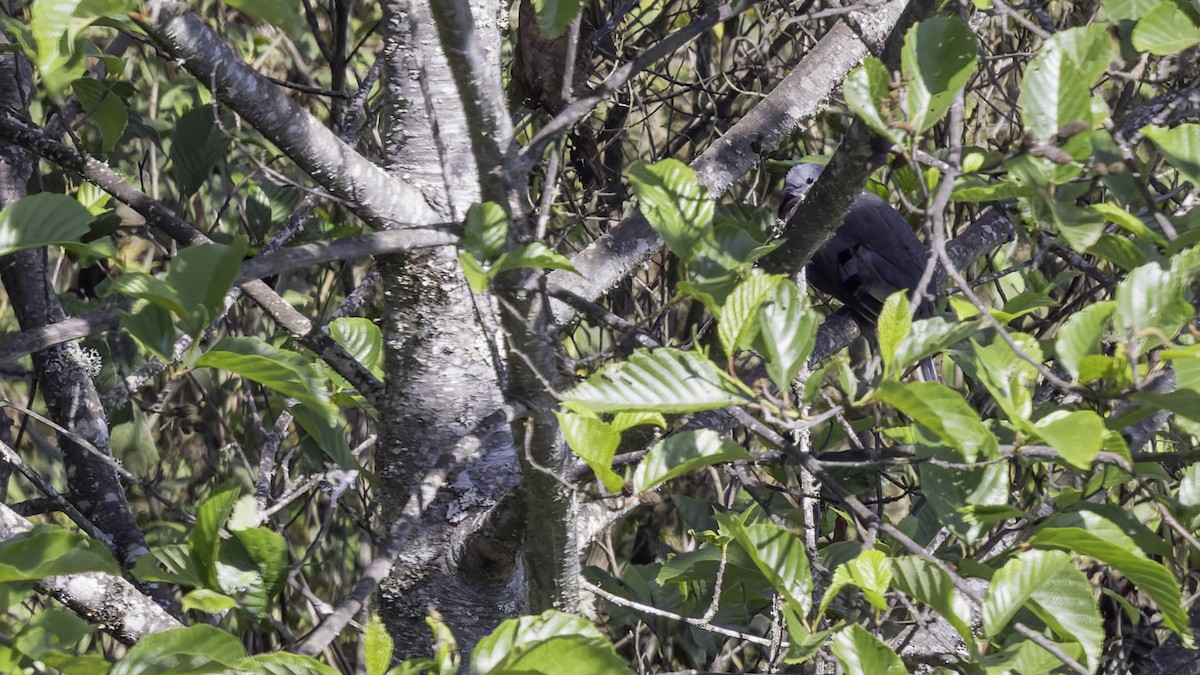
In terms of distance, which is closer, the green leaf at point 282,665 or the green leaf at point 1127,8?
the green leaf at point 282,665

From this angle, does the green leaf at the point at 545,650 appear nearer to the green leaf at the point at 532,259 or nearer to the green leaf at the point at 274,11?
the green leaf at the point at 532,259

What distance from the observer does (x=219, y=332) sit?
9.76 feet

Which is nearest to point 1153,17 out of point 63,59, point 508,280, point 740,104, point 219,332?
point 508,280

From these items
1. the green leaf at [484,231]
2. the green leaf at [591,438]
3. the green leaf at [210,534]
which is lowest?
the green leaf at [591,438]

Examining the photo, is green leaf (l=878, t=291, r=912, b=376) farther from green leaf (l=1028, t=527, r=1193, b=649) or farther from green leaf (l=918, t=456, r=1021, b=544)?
green leaf (l=1028, t=527, r=1193, b=649)

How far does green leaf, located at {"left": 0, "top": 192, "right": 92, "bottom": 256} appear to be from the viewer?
36.2 inches

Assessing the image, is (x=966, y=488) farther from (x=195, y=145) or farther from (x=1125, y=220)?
(x=195, y=145)

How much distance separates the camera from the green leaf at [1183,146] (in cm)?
98

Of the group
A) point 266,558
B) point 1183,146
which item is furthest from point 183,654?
point 1183,146

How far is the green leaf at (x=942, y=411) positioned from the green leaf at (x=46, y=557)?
736 mm

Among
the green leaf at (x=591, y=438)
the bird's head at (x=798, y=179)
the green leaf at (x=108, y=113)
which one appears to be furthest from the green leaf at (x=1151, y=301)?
the bird's head at (x=798, y=179)

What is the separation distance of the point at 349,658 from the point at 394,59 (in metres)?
2.69

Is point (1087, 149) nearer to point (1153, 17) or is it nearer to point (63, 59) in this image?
point (1153, 17)

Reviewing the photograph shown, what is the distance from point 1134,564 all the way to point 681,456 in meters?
0.42
